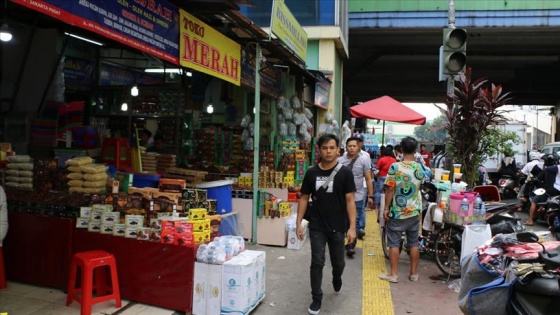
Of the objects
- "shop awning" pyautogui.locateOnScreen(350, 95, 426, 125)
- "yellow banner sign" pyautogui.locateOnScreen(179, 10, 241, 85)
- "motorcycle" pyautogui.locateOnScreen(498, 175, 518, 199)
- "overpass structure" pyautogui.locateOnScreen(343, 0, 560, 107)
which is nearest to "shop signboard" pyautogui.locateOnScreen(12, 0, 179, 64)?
"yellow banner sign" pyautogui.locateOnScreen(179, 10, 241, 85)

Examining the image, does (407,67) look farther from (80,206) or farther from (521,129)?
(80,206)

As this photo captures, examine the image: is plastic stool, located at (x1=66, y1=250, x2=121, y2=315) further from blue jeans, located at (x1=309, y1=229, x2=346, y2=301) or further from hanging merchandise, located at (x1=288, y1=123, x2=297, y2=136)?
hanging merchandise, located at (x1=288, y1=123, x2=297, y2=136)

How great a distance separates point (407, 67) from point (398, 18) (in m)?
8.58

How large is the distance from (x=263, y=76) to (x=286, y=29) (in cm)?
109

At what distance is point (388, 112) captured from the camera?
1015 cm

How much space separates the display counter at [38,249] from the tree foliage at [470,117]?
242 inches

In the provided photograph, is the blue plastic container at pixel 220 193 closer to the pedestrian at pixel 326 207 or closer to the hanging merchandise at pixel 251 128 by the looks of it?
the pedestrian at pixel 326 207

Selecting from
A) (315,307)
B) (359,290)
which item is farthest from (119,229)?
(359,290)

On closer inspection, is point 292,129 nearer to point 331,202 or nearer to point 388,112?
point 388,112

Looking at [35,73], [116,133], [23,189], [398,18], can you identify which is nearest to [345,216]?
[23,189]

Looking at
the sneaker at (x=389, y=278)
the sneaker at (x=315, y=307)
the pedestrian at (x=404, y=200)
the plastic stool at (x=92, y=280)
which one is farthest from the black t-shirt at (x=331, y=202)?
the plastic stool at (x=92, y=280)

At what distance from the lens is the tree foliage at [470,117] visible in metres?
7.48

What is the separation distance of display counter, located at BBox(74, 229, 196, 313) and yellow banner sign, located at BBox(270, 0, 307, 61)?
3.74 meters

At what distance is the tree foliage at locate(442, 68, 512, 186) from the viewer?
7.48 meters
